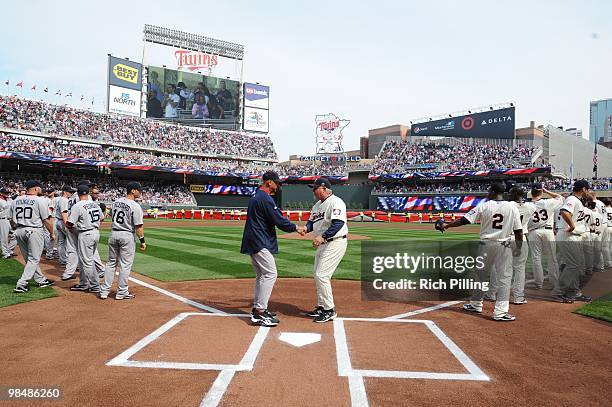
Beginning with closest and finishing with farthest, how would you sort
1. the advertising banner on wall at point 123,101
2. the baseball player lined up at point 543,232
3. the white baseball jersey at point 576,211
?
the white baseball jersey at point 576,211, the baseball player lined up at point 543,232, the advertising banner on wall at point 123,101

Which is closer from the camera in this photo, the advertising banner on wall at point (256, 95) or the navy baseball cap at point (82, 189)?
the navy baseball cap at point (82, 189)

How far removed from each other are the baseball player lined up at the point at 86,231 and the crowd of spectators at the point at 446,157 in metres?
48.1

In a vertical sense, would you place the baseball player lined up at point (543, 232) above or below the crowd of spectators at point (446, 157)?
below

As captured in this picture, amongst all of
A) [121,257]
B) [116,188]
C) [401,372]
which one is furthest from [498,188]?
[116,188]

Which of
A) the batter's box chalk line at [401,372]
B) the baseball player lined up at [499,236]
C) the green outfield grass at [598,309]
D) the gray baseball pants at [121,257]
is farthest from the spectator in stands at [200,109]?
the batter's box chalk line at [401,372]

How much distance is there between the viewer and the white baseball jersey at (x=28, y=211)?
748 centimetres

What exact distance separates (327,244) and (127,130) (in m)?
54.8

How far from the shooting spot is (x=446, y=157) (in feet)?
177

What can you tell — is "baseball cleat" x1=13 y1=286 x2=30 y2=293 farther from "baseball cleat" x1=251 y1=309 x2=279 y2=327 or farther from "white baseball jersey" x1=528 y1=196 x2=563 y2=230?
"white baseball jersey" x1=528 y1=196 x2=563 y2=230

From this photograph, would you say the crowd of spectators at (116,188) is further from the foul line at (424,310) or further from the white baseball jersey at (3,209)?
the foul line at (424,310)

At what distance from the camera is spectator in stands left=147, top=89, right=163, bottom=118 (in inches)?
2194

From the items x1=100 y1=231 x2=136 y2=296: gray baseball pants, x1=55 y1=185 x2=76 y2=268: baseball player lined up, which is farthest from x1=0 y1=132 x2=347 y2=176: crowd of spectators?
x1=100 y1=231 x2=136 y2=296: gray baseball pants

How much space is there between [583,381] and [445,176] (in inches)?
1903

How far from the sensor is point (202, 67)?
59.5 m
